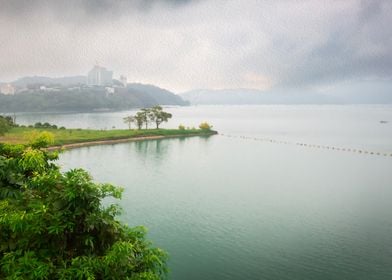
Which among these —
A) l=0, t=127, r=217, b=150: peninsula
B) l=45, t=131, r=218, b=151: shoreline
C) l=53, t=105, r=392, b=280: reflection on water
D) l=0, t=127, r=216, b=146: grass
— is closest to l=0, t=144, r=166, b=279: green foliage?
l=53, t=105, r=392, b=280: reflection on water

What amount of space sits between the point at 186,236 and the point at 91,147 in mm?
46341

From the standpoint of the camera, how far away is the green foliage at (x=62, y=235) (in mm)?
7291

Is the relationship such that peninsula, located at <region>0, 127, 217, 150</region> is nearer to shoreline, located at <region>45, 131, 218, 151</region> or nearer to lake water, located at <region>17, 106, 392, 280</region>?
shoreline, located at <region>45, 131, 218, 151</region>

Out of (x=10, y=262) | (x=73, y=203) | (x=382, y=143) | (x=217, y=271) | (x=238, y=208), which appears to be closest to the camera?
(x=10, y=262)

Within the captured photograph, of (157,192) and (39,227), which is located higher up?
(39,227)

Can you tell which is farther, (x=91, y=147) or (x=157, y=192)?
(x=91, y=147)

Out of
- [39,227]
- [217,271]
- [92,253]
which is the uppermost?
[39,227]

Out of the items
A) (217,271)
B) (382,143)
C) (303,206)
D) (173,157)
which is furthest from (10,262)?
(382,143)

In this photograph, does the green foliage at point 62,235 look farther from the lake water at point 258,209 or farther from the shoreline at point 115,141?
the shoreline at point 115,141

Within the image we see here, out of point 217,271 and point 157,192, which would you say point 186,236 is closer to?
point 217,271

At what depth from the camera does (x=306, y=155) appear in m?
64.9

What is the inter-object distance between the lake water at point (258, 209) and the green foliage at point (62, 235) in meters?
12.6

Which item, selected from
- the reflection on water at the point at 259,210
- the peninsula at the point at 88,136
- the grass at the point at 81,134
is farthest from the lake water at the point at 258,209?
the grass at the point at 81,134

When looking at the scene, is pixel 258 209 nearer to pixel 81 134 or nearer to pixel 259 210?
pixel 259 210
